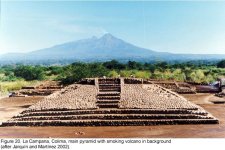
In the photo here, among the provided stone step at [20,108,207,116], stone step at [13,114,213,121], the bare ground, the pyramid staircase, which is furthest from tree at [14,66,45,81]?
the bare ground

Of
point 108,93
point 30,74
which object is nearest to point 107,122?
point 108,93

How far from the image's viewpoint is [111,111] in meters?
16.2

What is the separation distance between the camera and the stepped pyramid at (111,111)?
15625 mm

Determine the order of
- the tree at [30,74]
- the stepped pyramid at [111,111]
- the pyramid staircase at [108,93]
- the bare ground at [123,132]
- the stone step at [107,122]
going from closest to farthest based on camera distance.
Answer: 1. the bare ground at [123,132]
2. the stone step at [107,122]
3. the stepped pyramid at [111,111]
4. the pyramid staircase at [108,93]
5. the tree at [30,74]

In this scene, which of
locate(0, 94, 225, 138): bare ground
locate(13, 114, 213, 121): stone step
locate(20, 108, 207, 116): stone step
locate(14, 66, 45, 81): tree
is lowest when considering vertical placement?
locate(0, 94, 225, 138): bare ground

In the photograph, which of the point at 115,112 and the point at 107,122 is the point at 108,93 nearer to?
the point at 115,112

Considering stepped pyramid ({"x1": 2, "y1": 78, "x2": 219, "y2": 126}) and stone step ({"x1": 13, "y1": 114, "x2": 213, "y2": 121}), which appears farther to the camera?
stone step ({"x1": 13, "y1": 114, "x2": 213, "y2": 121})

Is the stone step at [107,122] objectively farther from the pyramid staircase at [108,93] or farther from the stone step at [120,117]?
the pyramid staircase at [108,93]

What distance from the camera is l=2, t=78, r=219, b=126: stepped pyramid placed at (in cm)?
1562

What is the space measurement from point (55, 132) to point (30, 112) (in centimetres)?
230

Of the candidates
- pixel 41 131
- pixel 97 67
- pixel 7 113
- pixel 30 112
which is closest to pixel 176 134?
pixel 41 131

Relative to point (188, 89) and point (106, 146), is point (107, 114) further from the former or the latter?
point (188, 89)

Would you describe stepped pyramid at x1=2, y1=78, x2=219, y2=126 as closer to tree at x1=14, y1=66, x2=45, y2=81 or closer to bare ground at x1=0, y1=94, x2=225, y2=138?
bare ground at x1=0, y1=94, x2=225, y2=138

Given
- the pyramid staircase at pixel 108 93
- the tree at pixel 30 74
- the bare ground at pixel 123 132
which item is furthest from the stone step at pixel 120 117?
the tree at pixel 30 74
